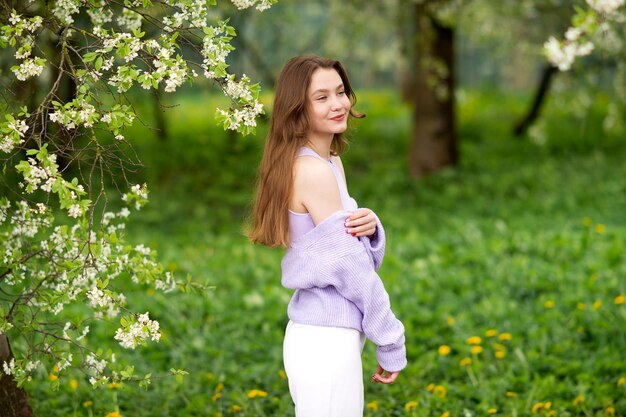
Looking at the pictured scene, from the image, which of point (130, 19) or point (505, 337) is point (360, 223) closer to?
point (130, 19)

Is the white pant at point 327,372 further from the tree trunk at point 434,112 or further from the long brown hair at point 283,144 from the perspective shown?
the tree trunk at point 434,112

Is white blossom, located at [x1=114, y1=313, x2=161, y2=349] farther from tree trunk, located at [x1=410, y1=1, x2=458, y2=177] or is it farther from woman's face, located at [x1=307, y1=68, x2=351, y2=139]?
tree trunk, located at [x1=410, y1=1, x2=458, y2=177]

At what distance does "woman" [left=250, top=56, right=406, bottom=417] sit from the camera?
2.79 metres

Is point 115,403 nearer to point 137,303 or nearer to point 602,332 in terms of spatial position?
point 137,303

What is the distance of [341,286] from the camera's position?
2805mm

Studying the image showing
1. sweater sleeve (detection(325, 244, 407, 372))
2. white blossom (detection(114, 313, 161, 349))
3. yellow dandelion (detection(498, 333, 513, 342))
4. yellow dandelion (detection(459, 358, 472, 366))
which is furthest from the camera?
yellow dandelion (detection(498, 333, 513, 342))

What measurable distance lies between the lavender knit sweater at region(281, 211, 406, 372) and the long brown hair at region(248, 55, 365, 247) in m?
0.12

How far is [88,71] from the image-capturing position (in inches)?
112

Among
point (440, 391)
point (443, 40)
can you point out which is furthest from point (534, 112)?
point (440, 391)

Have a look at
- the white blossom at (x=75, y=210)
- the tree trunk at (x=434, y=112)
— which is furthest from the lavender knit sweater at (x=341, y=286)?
the tree trunk at (x=434, y=112)

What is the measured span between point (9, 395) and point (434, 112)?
345 inches

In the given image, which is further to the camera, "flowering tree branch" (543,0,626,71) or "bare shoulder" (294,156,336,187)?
"flowering tree branch" (543,0,626,71)

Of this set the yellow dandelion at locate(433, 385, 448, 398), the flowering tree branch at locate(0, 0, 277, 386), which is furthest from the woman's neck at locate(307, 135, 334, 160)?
the yellow dandelion at locate(433, 385, 448, 398)

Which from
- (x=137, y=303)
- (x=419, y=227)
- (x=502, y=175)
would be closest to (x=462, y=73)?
(x=502, y=175)
